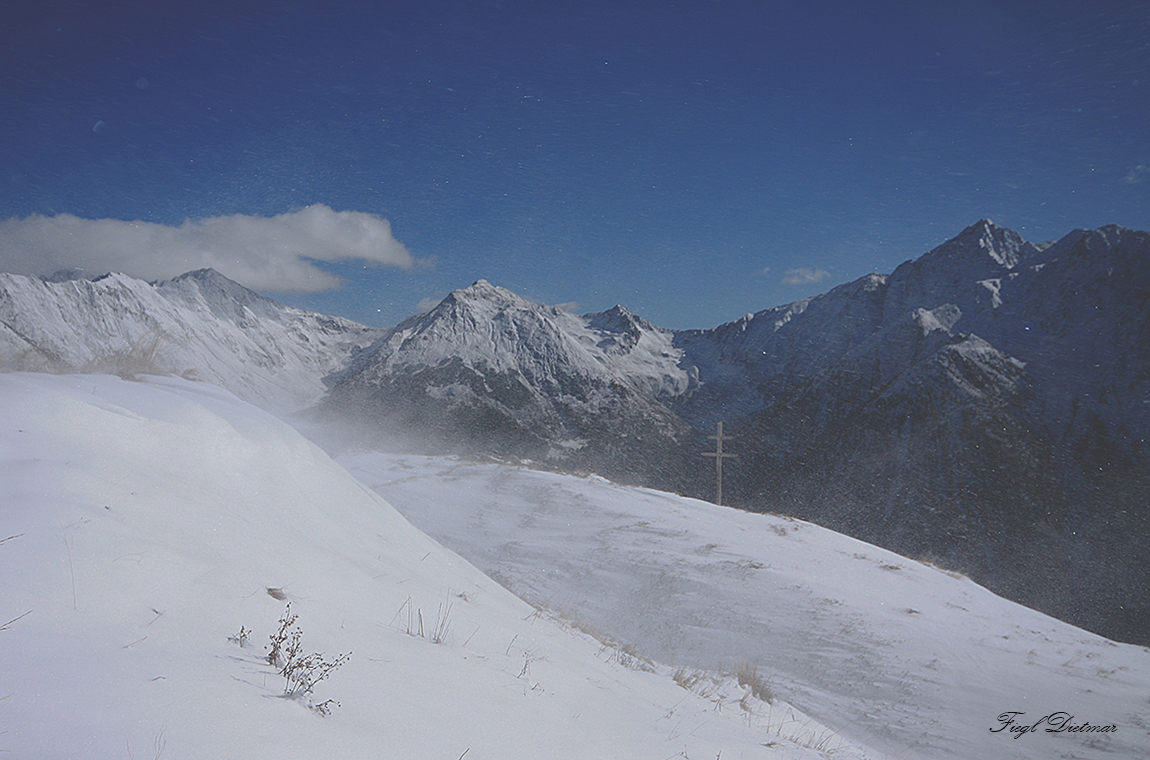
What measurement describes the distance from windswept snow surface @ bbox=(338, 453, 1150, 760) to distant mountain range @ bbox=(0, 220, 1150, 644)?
25355 mm

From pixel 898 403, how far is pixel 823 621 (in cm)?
6419

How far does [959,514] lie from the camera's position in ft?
156

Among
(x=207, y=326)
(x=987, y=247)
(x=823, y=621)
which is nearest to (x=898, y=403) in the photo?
(x=987, y=247)

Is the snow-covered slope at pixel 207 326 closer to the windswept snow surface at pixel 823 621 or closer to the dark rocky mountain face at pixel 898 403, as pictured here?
the dark rocky mountain face at pixel 898 403

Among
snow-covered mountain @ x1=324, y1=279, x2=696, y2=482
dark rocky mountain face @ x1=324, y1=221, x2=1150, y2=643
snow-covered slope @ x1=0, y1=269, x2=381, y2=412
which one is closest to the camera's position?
dark rocky mountain face @ x1=324, y1=221, x2=1150, y2=643

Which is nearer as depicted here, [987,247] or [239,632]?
[239,632]

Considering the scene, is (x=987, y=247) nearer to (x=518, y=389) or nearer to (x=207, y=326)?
(x=518, y=389)

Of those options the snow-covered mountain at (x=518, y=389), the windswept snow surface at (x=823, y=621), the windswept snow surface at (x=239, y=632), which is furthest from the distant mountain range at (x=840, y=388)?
the windswept snow surface at (x=239, y=632)

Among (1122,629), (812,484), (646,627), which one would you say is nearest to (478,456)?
(646,627)

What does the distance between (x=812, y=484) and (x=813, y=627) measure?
60125 mm

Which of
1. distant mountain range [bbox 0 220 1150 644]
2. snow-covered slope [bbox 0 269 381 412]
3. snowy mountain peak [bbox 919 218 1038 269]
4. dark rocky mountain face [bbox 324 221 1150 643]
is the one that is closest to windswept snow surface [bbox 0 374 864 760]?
dark rocky mountain face [bbox 324 221 1150 643]

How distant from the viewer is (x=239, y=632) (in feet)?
7.11

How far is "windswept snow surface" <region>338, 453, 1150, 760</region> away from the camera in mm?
5207

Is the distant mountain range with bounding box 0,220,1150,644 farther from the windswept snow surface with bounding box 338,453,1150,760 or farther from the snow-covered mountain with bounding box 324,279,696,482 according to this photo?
the windswept snow surface with bounding box 338,453,1150,760
